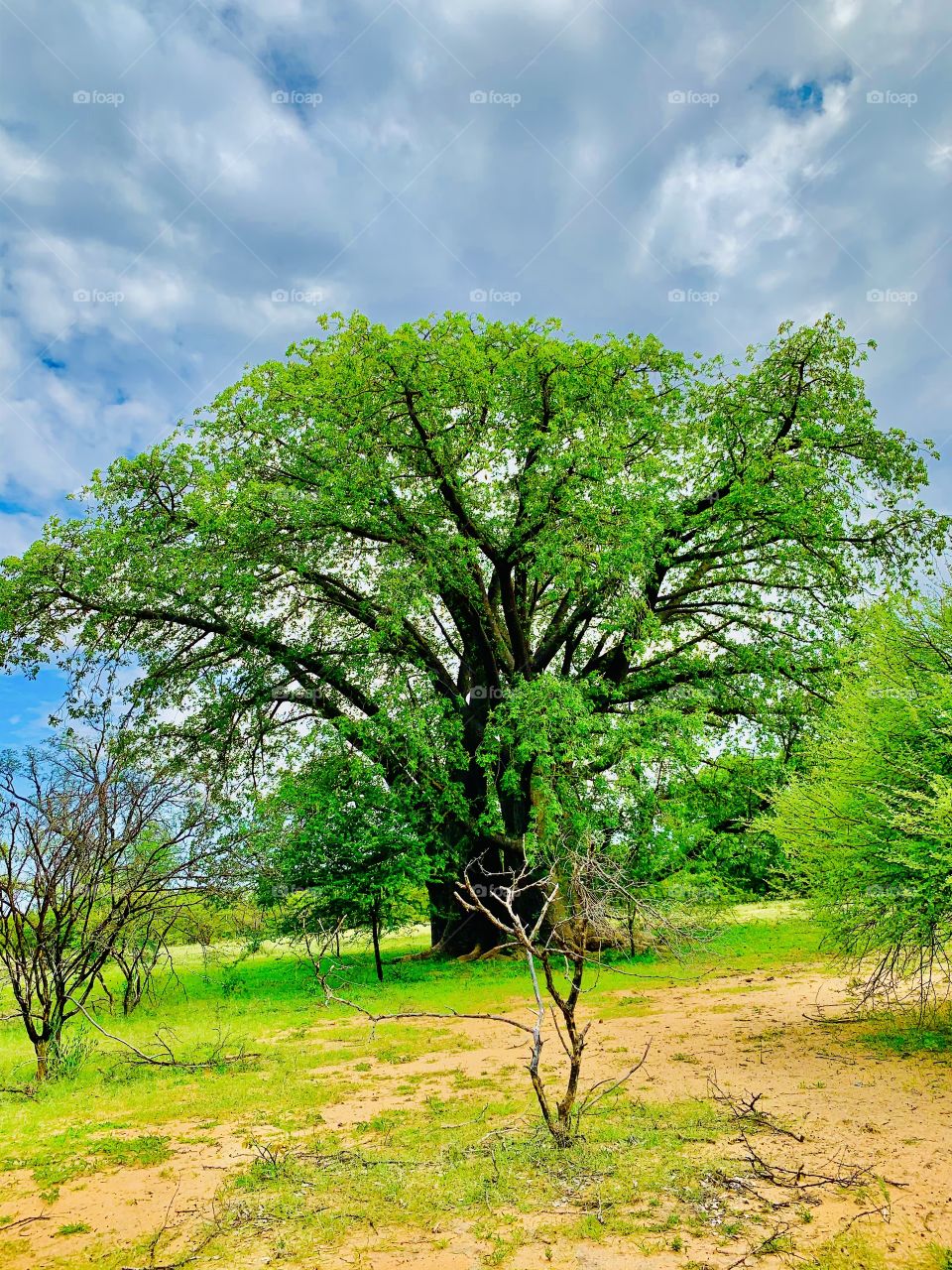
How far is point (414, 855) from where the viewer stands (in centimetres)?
1847

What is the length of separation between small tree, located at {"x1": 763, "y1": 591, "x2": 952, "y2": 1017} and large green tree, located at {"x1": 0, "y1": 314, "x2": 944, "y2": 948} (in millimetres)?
6560

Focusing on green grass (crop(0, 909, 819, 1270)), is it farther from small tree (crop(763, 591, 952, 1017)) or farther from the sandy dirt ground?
small tree (crop(763, 591, 952, 1017))

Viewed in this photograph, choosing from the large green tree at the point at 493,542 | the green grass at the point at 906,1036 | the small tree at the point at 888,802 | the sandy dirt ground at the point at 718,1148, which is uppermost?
the large green tree at the point at 493,542

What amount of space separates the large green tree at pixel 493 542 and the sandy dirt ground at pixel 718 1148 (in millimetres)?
6316

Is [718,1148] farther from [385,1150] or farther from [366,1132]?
[366,1132]

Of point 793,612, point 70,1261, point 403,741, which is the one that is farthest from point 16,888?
point 793,612

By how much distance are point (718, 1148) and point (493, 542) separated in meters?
14.0

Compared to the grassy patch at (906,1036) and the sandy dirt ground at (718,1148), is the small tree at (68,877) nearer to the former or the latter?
the sandy dirt ground at (718,1148)

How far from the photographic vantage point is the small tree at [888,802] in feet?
27.6

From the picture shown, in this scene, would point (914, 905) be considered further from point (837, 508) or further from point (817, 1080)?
point (837, 508)

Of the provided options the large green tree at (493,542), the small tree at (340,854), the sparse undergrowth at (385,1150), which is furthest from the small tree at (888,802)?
the small tree at (340,854)

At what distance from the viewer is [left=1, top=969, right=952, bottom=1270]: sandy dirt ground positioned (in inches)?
199

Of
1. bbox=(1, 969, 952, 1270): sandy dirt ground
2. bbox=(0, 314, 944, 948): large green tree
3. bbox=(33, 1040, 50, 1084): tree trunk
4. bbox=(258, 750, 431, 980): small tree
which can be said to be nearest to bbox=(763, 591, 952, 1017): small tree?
bbox=(1, 969, 952, 1270): sandy dirt ground

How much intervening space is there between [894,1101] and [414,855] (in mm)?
12110
